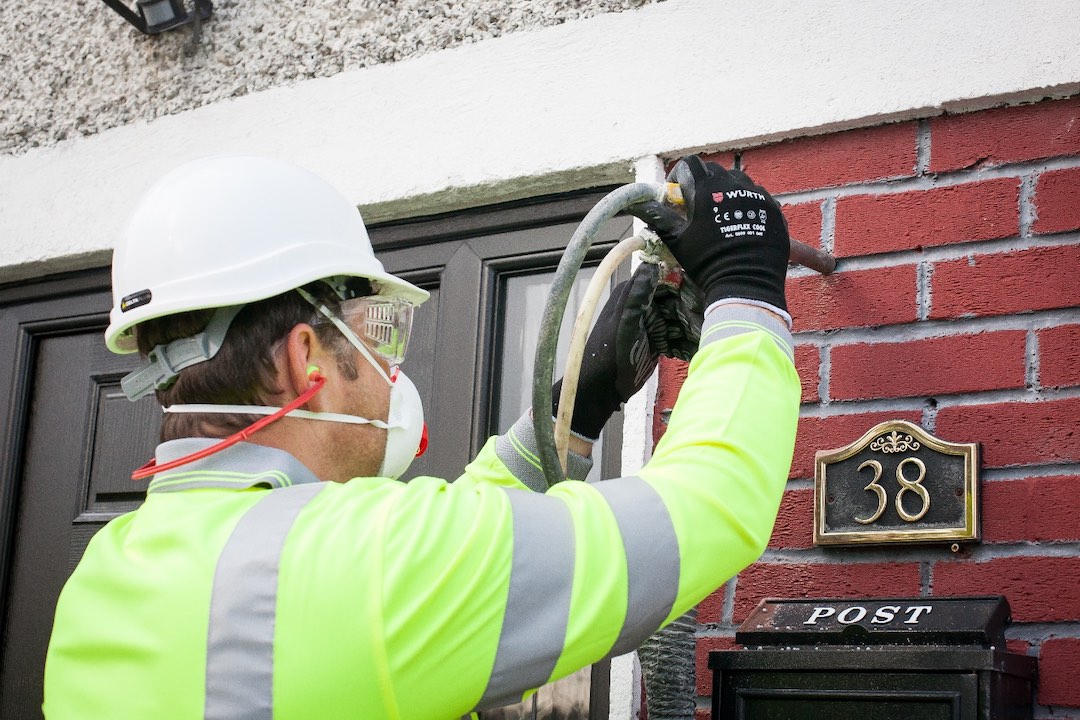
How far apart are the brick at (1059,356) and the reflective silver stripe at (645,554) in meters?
0.80

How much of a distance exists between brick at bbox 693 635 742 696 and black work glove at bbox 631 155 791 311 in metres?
0.73

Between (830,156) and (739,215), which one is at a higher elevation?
(830,156)

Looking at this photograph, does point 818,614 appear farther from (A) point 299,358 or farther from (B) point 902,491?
(A) point 299,358

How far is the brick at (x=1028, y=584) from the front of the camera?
1.84m

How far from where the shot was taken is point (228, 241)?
1.70 m

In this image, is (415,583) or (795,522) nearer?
(415,583)

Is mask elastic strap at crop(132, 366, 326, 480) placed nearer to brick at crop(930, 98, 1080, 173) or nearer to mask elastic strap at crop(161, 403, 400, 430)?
mask elastic strap at crop(161, 403, 400, 430)

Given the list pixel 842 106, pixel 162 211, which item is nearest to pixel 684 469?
pixel 162 211

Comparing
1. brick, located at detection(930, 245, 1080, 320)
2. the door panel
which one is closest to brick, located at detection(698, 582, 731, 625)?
brick, located at detection(930, 245, 1080, 320)

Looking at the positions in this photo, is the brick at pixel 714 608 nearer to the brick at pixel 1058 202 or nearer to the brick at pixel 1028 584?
the brick at pixel 1028 584

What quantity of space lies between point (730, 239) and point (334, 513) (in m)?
0.59

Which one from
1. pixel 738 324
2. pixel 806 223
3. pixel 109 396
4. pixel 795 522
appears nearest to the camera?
pixel 738 324

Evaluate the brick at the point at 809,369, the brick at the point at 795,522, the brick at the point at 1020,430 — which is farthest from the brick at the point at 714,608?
the brick at the point at 1020,430

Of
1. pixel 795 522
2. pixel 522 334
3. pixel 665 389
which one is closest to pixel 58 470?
pixel 522 334
